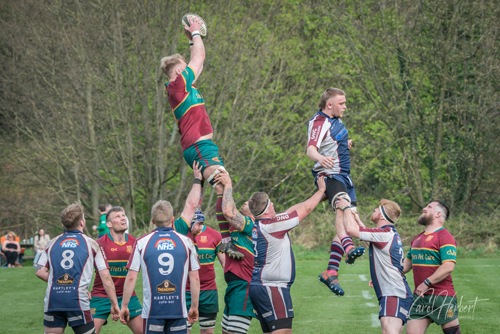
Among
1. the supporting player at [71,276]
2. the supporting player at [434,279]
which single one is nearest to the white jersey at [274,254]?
the supporting player at [71,276]

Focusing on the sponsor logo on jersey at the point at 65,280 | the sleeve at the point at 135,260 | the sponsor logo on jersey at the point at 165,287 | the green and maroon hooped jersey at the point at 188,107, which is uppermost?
the green and maroon hooped jersey at the point at 188,107

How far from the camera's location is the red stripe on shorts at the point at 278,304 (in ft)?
21.8

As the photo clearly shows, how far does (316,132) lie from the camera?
6.97 m

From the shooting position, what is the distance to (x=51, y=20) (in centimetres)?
2419

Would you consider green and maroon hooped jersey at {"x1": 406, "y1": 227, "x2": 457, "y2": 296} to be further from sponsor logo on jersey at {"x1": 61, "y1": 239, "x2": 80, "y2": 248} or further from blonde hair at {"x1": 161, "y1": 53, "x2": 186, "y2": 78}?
sponsor logo on jersey at {"x1": 61, "y1": 239, "x2": 80, "y2": 248}

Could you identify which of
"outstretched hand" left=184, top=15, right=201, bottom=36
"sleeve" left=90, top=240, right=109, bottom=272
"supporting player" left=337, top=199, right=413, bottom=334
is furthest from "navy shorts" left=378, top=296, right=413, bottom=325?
"outstretched hand" left=184, top=15, right=201, bottom=36

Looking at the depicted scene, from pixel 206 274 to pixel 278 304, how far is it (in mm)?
2039

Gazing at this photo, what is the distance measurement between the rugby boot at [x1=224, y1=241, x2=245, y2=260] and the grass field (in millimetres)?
4065

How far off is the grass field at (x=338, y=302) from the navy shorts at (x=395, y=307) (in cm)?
361

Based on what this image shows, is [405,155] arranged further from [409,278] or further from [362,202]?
[409,278]

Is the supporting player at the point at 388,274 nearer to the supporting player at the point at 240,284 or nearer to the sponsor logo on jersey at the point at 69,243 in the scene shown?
the supporting player at the point at 240,284

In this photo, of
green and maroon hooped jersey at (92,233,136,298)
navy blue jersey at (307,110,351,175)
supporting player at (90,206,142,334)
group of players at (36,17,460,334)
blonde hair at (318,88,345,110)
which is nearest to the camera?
group of players at (36,17,460,334)

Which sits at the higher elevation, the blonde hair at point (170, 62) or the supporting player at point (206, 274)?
the blonde hair at point (170, 62)

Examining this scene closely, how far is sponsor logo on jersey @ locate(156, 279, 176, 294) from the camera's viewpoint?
6.10 meters
